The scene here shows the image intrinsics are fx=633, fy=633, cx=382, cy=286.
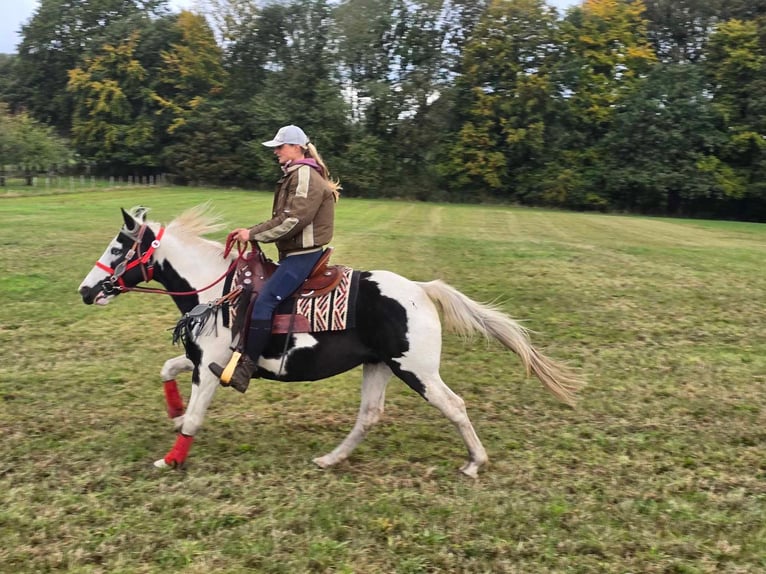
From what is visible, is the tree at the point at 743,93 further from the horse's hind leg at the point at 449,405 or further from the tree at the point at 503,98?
the horse's hind leg at the point at 449,405

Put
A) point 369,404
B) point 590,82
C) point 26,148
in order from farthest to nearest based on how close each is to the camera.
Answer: point 590,82 → point 26,148 → point 369,404

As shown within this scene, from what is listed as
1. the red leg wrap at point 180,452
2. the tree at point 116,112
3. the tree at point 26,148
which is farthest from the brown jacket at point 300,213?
the tree at point 116,112

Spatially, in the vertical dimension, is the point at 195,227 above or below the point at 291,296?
above

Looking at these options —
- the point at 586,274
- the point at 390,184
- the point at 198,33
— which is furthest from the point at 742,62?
the point at 198,33

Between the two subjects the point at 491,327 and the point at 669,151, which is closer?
the point at 491,327

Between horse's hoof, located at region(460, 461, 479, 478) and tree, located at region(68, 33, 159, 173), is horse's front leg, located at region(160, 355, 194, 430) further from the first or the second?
tree, located at region(68, 33, 159, 173)

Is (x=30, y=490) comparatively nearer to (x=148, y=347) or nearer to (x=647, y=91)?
(x=148, y=347)

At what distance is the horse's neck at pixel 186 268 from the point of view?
549 centimetres

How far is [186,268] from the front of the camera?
5.52 m

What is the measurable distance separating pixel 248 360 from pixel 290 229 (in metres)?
1.12

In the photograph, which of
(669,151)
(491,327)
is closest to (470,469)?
(491,327)

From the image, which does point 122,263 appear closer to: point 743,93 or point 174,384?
point 174,384

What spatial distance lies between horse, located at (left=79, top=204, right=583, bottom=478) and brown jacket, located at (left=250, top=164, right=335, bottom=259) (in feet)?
1.69

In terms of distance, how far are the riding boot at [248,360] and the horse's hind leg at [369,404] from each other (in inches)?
39.4
